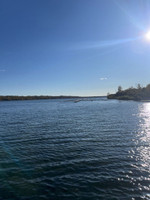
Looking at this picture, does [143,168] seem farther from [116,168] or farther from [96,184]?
[96,184]

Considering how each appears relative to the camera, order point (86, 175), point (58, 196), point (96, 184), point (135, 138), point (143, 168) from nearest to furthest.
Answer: point (58, 196)
point (96, 184)
point (86, 175)
point (143, 168)
point (135, 138)

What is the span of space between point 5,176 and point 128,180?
982 centimetres

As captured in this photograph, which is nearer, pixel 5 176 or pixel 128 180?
pixel 128 180

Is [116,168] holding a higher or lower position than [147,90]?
lower

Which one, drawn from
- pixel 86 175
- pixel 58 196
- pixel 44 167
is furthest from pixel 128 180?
pixel 44 167

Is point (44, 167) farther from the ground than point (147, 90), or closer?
closer

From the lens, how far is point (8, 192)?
10.2 metres

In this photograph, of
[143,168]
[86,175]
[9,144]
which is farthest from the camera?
[9,144]

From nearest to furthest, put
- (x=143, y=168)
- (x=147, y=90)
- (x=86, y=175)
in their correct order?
(x=86, y=175) < (x=143, y=168) < (x=147, y=90)

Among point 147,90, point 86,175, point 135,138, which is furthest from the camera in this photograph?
point 147,90

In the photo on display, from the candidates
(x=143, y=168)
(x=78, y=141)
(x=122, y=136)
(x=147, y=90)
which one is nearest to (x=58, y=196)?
(x=143, y=168)

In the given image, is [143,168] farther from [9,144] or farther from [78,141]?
[9,144]

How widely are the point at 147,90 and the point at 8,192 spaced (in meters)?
163

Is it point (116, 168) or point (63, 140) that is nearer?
point (116, 168)
